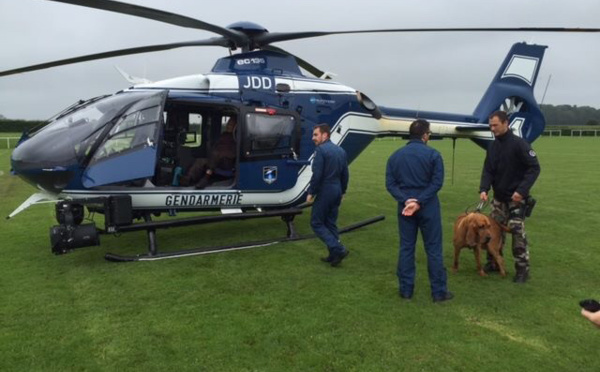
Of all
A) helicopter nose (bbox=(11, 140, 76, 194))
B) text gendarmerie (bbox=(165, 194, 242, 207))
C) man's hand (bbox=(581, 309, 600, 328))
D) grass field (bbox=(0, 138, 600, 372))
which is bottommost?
grass field (bbox=(0, 138, 600, 372))

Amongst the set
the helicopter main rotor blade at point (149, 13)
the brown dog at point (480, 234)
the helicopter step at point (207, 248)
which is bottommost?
the helicopter step at point (207, 248)

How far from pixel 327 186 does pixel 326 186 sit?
1 centimetres

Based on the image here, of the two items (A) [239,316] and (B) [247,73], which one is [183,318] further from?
(B) [247,73]

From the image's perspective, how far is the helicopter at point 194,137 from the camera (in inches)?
216

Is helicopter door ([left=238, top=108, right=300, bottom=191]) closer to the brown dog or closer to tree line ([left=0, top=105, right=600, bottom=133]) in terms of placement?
the brown dog

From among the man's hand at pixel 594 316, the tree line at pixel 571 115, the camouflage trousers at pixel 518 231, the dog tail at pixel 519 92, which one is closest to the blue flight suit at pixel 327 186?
the camouflage trousers at pixel 518 231

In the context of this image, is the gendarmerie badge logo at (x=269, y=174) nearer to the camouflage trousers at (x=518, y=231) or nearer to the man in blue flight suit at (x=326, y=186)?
the man in blue flight suit at (x=326, y=186)

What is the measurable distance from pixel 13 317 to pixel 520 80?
9.61 meters

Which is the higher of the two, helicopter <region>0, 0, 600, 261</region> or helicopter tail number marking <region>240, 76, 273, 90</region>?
helicopter tail number marking <region>240, 76, 273, 90</region>

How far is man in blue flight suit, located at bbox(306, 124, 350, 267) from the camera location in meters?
5.78

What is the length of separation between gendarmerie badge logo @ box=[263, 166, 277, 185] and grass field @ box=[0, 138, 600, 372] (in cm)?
95

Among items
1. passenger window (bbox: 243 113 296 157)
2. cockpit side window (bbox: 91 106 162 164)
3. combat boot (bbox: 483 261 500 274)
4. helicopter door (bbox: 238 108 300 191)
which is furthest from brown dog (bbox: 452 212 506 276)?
cockpit side window (bbox: 91 106 162 164)

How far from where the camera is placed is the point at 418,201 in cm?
452

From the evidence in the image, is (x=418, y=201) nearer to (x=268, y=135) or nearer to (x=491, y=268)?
(x=491, y=268)
